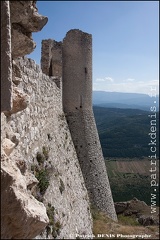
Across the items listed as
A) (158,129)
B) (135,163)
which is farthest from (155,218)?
(158,129)

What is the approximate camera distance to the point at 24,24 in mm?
3637

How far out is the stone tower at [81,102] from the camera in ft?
55.4

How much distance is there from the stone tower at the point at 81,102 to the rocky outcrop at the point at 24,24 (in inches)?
521

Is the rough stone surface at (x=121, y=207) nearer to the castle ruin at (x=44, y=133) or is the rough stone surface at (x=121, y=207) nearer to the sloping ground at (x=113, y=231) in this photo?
the castle ruin at (x=44, y=133)

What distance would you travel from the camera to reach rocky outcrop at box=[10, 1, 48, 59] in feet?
11.1

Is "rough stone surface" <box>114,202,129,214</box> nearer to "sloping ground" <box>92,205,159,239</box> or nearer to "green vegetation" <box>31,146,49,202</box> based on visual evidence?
"sloping ground" <box>92,205,159,239</box>

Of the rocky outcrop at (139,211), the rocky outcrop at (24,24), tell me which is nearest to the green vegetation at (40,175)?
the rocky outcrop at (24,24)

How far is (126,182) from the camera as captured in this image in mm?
46812

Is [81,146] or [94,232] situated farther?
[81,146]

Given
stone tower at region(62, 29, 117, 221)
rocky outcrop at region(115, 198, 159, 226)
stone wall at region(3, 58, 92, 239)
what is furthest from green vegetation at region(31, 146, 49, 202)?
rocky outcrop at region(115, 198, 159, 226)

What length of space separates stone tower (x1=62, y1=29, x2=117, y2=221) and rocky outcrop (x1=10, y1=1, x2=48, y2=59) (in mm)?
13228

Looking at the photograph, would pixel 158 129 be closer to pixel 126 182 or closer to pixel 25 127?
pixel 126 182

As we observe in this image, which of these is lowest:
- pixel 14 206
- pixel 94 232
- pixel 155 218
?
pixel 155 218

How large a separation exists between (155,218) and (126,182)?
28358 millimetres
